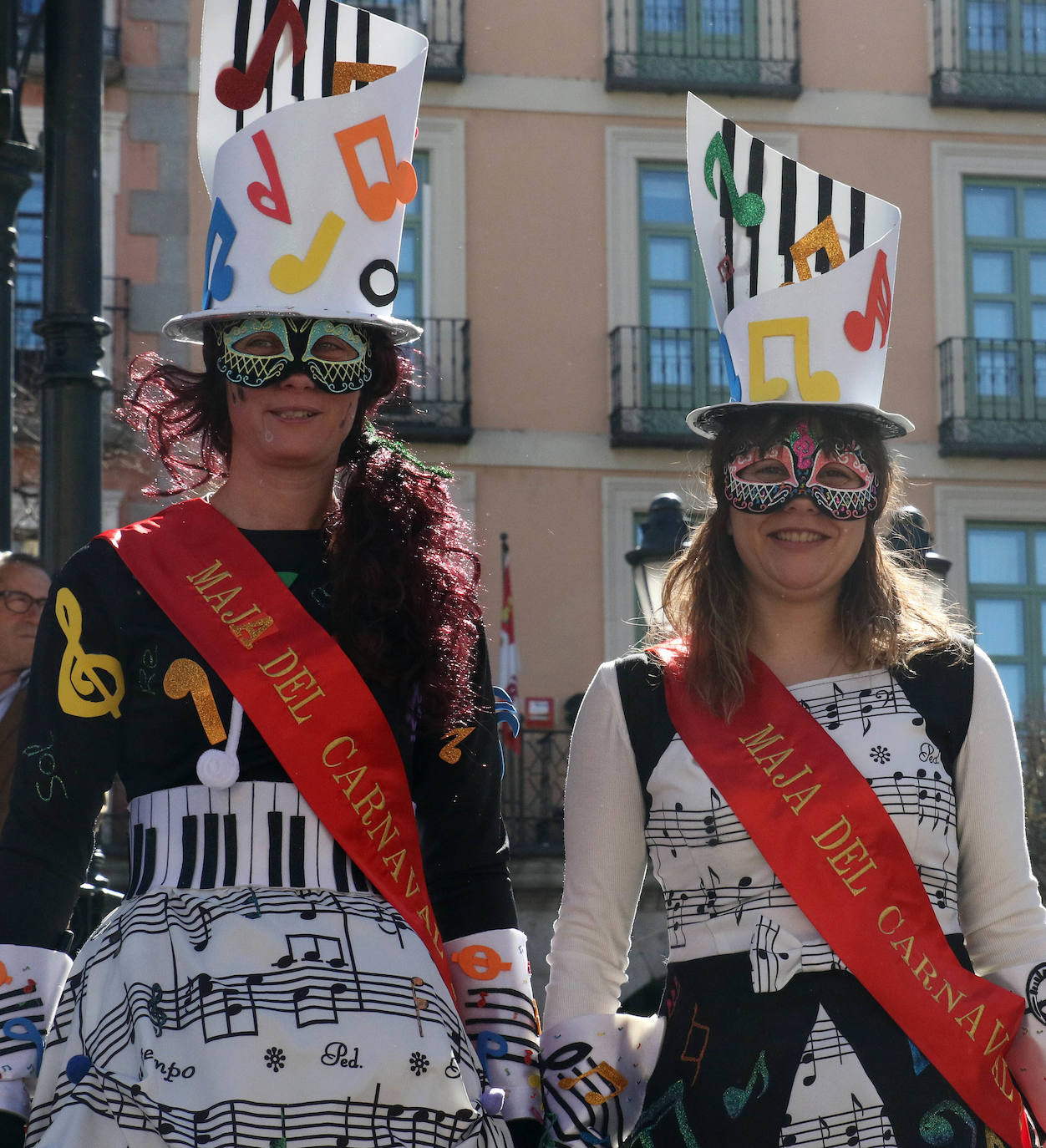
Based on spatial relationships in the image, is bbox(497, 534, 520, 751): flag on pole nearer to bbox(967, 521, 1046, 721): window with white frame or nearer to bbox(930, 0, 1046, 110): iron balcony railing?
bbox(967, 521, 1046, 721): window with white frame

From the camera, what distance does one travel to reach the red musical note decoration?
3.25m

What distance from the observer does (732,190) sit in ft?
12.3

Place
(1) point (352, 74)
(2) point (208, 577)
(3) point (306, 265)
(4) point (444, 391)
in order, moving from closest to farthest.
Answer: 1. (2) point (208, 577)
2. (3) point (306, 265)
3. (1) point (352, 74)
4. (4) point (444, 391)

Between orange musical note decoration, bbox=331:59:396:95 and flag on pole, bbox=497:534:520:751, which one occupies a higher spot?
orange musical note decoration, bbox=331:59:396:95

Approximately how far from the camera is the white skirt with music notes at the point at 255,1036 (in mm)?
2605

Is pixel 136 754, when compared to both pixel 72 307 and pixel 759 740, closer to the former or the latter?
pixel 759 740

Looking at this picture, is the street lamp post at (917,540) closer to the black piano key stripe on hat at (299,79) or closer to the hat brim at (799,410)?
the hat brim at (799,410)

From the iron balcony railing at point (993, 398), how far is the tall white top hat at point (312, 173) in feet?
45.7

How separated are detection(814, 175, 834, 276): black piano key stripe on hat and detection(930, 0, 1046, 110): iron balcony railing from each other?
561 inches

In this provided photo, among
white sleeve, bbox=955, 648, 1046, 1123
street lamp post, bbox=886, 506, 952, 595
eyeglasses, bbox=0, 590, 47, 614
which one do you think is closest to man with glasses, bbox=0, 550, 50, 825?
eyeglasses, bbox=0, 590, 47, 614

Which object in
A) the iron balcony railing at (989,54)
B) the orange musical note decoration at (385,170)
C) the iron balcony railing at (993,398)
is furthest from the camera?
the iron balcony railing at (989,54)

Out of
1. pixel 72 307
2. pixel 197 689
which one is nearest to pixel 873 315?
pixel 197 689

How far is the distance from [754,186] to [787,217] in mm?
100

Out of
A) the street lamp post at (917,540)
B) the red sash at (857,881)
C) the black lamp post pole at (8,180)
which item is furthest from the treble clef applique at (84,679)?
the black lamp post pole at (8,180)
